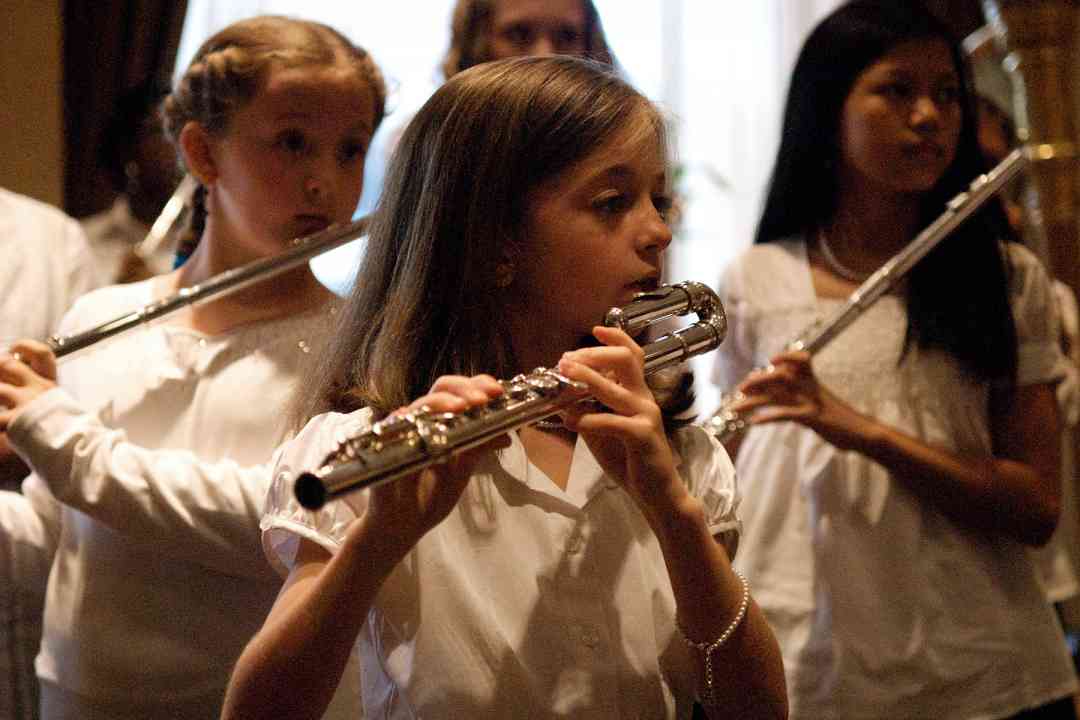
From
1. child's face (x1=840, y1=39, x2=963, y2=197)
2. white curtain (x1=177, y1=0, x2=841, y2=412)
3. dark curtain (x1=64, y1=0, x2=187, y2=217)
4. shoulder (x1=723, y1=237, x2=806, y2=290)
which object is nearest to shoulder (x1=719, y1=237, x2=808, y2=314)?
shoulder (x1=723, y1=237, x2=806, y2=290)

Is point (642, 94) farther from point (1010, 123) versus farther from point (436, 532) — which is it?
point (1010, 123)

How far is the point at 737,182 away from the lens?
4102 mm

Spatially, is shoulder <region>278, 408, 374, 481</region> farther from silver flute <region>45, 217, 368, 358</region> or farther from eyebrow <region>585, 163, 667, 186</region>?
silver flute <region>45, 217, 368, 358</region>

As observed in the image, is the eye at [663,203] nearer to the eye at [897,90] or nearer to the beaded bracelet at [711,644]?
the beaded bracelet at [711,644]

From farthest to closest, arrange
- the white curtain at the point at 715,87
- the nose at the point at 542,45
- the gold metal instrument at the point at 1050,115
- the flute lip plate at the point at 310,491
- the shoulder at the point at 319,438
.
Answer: the white curtain at the point at 715,87 → the gold metal instrument at the point at 1050,115 → the nose at the point at 542,45 → the shoulder at the point at 319,438 → the flute lip plate at the point at 310,491

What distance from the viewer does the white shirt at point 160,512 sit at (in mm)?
1317

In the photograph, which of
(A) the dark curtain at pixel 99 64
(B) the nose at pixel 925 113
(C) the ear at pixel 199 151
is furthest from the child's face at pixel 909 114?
(A) the dark curtain at pixel 99 64

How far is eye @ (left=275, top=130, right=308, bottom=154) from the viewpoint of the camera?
4.92 feet

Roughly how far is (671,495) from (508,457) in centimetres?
18

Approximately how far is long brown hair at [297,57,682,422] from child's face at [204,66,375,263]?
355 millimetres

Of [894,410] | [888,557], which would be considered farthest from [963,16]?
[888,557]

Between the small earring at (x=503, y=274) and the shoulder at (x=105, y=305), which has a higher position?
the small earring at (x=503, y=274)

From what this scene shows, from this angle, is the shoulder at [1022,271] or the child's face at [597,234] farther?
the shoulder at [1022,271]

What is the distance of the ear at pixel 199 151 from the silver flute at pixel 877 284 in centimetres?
66
